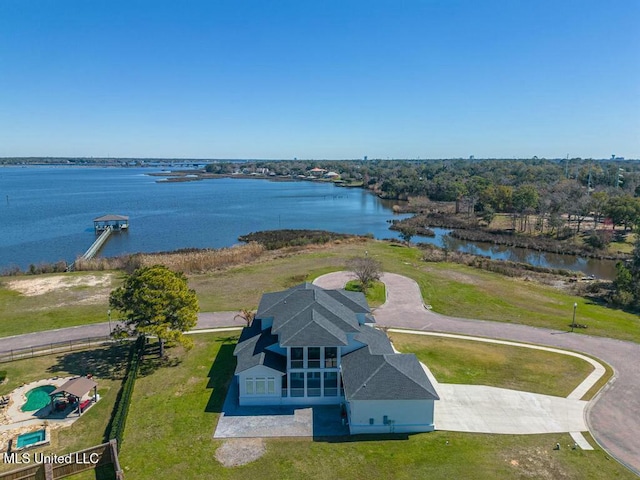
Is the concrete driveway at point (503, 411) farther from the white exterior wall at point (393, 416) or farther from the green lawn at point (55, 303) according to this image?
the green lawn at point (55, 303)

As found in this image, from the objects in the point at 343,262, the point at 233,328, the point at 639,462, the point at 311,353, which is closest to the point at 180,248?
the point at 343,262

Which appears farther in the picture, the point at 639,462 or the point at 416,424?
the point at 416,424

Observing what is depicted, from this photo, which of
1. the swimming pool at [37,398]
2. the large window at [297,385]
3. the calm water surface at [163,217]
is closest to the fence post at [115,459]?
the swimming pool at [37,398]

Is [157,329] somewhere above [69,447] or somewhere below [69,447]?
above

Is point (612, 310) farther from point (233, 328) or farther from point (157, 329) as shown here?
point (157, 329)

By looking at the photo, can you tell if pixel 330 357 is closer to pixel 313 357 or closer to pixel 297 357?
pixel 313 357

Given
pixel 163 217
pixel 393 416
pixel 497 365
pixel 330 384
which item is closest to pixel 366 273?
pixel 497 365

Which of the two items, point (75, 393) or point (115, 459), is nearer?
point (115, 459)
